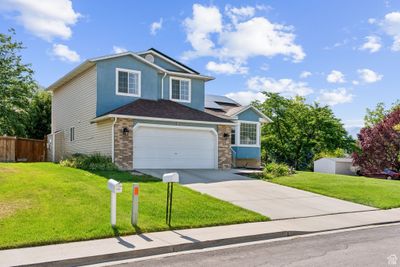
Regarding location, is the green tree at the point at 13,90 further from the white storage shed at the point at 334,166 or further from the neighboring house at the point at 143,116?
the white storage shed at the point at 334,166

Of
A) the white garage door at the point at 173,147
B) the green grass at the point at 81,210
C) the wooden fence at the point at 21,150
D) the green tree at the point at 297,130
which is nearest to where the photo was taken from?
the green grass at the point at 81,210

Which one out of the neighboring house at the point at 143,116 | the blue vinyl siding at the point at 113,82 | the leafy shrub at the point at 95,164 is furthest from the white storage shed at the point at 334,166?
the leafy shrub at the point at 95,164

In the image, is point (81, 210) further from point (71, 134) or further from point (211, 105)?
point (211, 105)

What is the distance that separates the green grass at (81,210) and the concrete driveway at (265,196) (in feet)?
3.00

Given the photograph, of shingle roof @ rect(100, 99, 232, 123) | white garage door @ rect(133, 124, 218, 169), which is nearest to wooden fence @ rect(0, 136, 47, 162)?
shingle roof @ rect(100, 99, 232, 123)

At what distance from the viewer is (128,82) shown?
2166cm

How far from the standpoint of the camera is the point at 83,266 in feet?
22.0

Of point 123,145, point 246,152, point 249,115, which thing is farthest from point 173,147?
point 249,115

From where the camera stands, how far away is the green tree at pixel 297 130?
3703 cm

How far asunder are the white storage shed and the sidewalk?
2983 centimetres

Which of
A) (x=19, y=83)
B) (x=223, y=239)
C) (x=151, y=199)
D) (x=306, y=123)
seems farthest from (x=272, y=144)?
(x=223, y=239)

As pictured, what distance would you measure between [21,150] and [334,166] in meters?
29.1

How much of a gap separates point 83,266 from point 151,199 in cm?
513

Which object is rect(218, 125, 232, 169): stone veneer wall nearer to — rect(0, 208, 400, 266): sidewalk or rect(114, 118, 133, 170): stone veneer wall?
rect(114, 118, 133, 170): stone veneer wall
